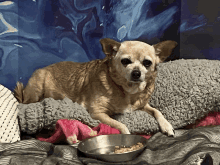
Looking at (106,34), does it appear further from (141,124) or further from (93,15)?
(141,124)

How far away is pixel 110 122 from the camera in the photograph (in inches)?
61.4

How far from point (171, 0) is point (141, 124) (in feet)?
5.28

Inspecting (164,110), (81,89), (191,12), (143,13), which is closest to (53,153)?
(81,89)

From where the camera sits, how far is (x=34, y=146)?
1194 millimetres

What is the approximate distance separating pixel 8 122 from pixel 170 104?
1.28 metres

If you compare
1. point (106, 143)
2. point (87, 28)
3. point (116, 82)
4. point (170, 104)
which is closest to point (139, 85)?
point (116, 82)

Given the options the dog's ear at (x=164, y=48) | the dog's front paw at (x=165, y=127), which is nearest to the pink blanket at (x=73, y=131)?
the dog's front paw at (x=165, y=127)

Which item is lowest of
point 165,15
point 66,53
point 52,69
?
point 52,69

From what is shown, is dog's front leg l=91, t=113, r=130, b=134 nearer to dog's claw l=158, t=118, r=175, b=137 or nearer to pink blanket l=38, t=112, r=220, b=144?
pink blanket l=38, t=112, r=220, b=144

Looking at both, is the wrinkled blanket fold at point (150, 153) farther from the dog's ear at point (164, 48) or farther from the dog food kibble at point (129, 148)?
the dog's ear at point (164, 48)

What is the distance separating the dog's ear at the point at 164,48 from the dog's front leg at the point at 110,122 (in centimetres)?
67

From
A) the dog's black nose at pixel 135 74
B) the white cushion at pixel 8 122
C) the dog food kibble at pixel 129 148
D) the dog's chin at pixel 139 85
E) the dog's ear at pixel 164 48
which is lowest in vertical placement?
the dog food kibble at pixel 129 148

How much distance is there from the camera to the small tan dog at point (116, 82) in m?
1.58

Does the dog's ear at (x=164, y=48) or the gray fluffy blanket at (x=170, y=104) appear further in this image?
the dog's ear at (x=164, y=48)
